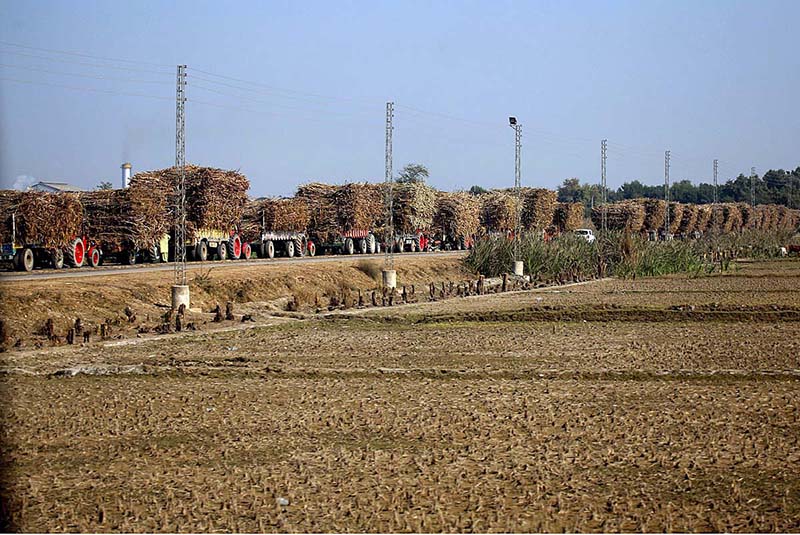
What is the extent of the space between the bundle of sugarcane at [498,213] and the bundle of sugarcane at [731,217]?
3874cm

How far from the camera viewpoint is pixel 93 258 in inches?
1284

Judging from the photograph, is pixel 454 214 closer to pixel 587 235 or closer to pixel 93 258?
pixel 587 235

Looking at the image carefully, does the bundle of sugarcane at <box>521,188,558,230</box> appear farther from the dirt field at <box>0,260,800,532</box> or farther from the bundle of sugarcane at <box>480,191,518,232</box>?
the dirt field at <box>0,260,800,532</box>

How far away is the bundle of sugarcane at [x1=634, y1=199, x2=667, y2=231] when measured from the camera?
8344 centimetres

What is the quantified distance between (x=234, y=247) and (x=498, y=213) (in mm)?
31059

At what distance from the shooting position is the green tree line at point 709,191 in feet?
443

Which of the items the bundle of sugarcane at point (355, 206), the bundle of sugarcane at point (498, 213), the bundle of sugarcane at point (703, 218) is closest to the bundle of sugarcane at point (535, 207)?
the bundle of sugarcane at point (498, 213)

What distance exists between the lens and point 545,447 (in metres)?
9.20

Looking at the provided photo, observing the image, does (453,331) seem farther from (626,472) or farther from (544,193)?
(544,193)

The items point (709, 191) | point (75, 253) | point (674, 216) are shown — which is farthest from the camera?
point (709, 191)

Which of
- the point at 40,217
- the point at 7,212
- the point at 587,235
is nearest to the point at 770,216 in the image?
the point at 587,235

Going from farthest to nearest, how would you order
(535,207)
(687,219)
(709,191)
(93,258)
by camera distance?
(709,191), (687,219), (535,207), (93,258)

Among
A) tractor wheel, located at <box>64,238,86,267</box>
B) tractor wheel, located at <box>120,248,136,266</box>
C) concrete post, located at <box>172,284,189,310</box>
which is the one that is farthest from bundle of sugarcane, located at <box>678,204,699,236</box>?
concrete post, located at <box>172,284,189,310</box>

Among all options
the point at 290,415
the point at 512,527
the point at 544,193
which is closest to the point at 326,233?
the point at 544,193
